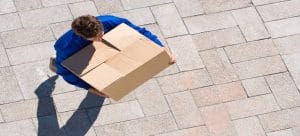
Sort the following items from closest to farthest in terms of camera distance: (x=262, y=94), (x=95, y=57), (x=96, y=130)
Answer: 1. (x=95, y=57)
2. (x=96, y=130)
3. (x=262, y=94)

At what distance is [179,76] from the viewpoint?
817 centimetres

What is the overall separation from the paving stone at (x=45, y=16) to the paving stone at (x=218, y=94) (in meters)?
2.17

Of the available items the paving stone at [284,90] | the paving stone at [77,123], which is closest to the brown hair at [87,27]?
the paving stone at [77,123]

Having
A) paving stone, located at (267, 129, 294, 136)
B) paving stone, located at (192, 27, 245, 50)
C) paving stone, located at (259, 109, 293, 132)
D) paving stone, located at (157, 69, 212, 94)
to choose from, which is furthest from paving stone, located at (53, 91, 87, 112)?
paving stone, located at (267, 129, 294, 136)

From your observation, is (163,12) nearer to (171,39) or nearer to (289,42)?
(171,39)

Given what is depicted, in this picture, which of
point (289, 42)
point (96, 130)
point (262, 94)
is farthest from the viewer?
point (289, 42)

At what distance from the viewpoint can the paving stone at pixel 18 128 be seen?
24.3 feet

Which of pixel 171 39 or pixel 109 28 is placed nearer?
pixel 109 28

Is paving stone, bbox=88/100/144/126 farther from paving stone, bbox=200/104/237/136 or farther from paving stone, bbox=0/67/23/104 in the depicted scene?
paving stone, bbox=0/67/23/104

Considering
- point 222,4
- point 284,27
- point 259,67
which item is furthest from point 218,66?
point 284,27

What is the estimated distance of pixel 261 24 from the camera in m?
8.91

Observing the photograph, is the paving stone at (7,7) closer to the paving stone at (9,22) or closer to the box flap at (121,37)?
the paving stone at (9,22)

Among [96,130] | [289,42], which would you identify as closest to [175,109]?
[96,130]

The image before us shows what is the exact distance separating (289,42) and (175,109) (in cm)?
213
